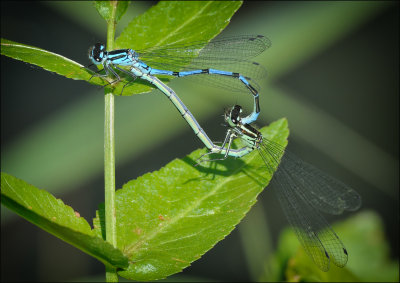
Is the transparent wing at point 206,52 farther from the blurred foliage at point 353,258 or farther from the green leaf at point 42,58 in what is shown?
the blurred foliage at point 353,258

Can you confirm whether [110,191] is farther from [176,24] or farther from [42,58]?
[176,24]

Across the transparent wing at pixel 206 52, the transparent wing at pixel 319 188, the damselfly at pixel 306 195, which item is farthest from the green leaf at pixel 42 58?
the transparent wing at pixel 319 188

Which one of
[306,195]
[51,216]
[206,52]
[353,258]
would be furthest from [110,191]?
[353,258]

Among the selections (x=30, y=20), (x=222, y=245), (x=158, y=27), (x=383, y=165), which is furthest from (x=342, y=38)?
(x=158, y=27)

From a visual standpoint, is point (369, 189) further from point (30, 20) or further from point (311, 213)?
point (30, 20)

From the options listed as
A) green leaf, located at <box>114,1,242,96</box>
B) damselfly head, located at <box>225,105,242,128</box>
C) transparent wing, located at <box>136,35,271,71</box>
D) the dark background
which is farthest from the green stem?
the dark background
